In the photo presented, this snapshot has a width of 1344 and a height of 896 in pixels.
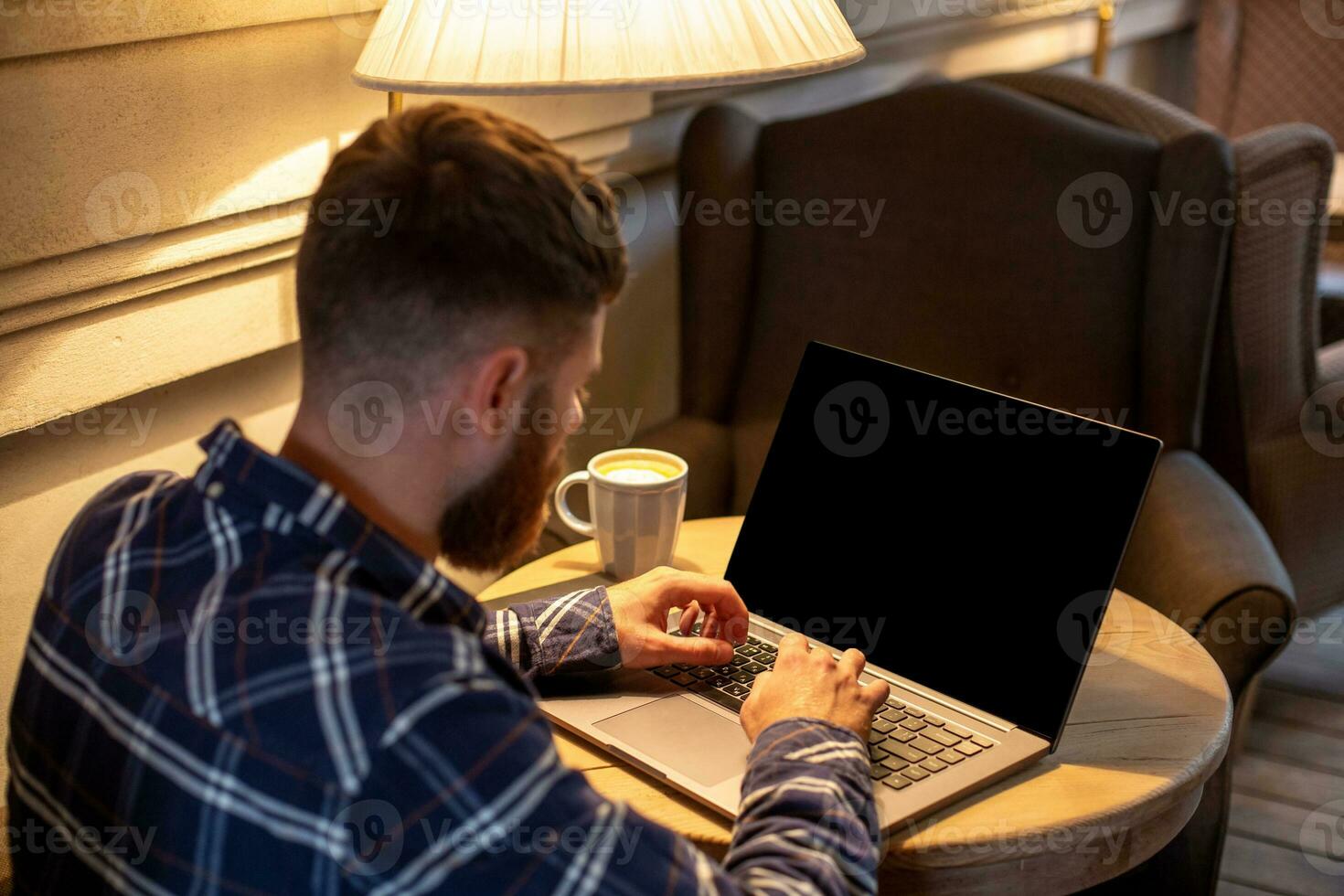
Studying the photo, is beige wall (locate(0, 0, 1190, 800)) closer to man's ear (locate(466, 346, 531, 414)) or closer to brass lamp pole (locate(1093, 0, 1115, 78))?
man's ear (locate(466, 346, 531, 414))

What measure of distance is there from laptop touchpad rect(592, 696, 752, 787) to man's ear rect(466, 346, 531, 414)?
345 mm

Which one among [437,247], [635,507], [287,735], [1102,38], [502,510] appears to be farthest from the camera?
[1102,38]

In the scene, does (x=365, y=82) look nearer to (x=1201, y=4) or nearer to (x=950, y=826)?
(x=950, y=826)

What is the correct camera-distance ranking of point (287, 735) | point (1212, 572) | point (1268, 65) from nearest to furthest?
point (287, 735) → point (1212, 572) → point (1268, 65)

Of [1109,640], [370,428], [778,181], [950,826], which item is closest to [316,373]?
[370,428]

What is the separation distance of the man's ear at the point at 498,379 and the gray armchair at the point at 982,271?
1006 millimetres

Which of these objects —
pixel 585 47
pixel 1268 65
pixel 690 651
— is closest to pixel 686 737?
pixel 690 651

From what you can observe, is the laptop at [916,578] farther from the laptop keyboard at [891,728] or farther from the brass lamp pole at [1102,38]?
the brass lamp pole at [1102,38]

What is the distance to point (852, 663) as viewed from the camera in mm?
1054

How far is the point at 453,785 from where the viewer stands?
678mm

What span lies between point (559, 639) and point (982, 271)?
999 mm

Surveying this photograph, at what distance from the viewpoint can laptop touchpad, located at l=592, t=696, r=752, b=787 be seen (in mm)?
1014

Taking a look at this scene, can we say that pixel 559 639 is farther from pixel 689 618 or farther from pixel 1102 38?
pixel 1102 38

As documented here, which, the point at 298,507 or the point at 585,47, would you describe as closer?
the point at 298,507
